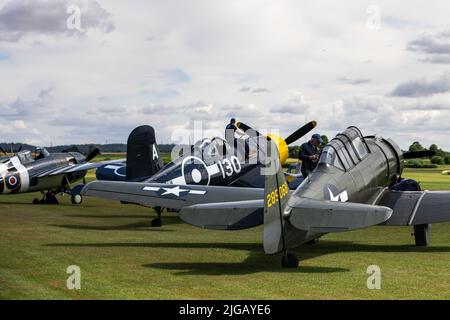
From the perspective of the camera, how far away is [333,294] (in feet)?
24.8

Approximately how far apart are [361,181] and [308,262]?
85.2 inches

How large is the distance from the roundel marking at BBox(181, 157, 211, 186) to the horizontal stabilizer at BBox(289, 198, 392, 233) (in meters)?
7.99

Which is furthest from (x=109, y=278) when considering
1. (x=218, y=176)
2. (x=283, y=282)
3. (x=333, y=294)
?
(x=218, y=176)

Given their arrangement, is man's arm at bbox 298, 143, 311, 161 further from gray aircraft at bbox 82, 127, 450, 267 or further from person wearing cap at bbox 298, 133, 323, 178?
gray aircraft at bbox 82, 127, 450, 267

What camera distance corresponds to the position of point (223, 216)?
31.5 ft

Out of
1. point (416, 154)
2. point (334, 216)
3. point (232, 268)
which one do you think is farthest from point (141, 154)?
point (334, 216)

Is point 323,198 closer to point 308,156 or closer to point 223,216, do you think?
point 223,216

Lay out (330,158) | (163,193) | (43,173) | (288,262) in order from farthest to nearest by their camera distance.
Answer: (43,173)
(163,193)
(330,158)
(288,262)

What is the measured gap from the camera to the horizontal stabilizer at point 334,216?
28.0 ft

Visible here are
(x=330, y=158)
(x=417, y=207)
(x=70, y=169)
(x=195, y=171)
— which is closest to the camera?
(x=330, y=158)

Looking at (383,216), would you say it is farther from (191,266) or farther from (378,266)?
(191,266)

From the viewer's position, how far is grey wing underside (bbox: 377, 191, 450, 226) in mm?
11672

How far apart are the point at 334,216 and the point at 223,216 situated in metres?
1.70

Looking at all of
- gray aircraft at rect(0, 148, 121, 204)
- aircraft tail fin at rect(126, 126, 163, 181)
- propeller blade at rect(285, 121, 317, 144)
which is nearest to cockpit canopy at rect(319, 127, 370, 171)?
aircraft tail fin at rect(126, 126, 163, 181)
